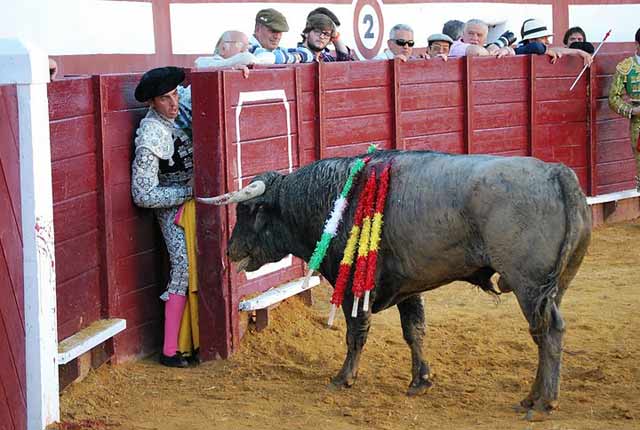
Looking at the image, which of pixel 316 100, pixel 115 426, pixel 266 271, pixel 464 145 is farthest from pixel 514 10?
pixel 115 426

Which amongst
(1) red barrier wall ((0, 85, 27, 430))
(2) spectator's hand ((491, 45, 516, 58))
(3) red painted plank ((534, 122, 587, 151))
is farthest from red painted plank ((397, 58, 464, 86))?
(1) red barrier wall ((0, 85, 27, 430))

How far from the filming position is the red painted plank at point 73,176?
215 inches

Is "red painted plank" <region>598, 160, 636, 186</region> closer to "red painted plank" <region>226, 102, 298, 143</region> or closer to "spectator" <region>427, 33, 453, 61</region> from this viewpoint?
"spectator" <region>427, 33, 453, 61</region>

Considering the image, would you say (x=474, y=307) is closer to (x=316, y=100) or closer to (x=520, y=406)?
(x=316, y=100)

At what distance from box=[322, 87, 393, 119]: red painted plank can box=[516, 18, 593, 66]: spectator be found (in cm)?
231

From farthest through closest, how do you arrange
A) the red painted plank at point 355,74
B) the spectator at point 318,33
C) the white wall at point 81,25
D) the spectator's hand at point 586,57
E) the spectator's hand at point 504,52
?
1. the spectator's hand at point 586,57
2. the spectator's hand at point 504,52
3. the spectator at point 318,33
4. the white wall at point 81,25
5. the red painted plank at point 355,74

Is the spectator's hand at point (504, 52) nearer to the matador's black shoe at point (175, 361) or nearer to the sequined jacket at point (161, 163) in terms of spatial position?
the sequined jacket at point (161, 163)

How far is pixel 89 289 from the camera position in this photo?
5781 millimetres

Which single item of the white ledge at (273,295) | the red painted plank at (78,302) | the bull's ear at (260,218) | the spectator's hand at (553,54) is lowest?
the white ledge at (273,295)

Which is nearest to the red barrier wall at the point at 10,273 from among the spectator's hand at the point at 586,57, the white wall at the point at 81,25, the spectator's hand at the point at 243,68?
the spectator's hand at the point at 243,68

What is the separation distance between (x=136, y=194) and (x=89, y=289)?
1.82 feet

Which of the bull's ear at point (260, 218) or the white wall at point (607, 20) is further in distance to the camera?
the white wall at point (607, 20)

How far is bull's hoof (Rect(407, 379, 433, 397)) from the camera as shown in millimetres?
5508

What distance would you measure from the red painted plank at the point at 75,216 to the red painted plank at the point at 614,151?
630 centimetres
